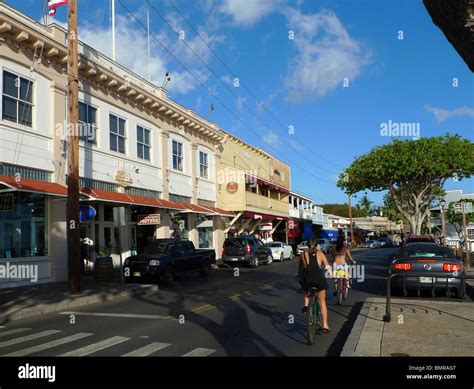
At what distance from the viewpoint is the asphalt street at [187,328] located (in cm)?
727

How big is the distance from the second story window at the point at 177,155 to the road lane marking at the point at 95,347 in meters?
20.1

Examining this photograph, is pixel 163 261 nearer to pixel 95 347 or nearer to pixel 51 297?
pixel 51 297

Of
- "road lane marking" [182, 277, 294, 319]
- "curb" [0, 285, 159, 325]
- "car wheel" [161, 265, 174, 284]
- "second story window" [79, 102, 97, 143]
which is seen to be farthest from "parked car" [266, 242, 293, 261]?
"curb" [0, 285, 159, 325]

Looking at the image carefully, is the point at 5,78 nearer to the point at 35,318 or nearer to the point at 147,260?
the point at 147,260

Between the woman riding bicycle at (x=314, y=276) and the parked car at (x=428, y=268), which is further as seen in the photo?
the parked car at (x=428, y=268)

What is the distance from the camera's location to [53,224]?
1772 cm

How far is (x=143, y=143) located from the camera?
24.7 meters

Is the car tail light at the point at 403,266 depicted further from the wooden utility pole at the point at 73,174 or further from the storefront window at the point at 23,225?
the storefront window at the point at 23,225

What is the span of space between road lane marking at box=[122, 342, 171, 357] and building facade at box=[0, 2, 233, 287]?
856 cm

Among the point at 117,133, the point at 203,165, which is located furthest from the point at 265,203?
the point at 117,133

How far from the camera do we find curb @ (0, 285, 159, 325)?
10.8 m

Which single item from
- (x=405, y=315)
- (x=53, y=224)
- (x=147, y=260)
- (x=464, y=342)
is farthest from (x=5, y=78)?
(x=464, y=342)

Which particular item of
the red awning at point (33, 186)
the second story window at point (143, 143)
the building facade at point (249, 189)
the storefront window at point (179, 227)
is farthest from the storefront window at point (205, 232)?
the red awning at point (33, 186)

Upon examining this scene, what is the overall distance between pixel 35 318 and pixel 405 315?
26.7 feet
